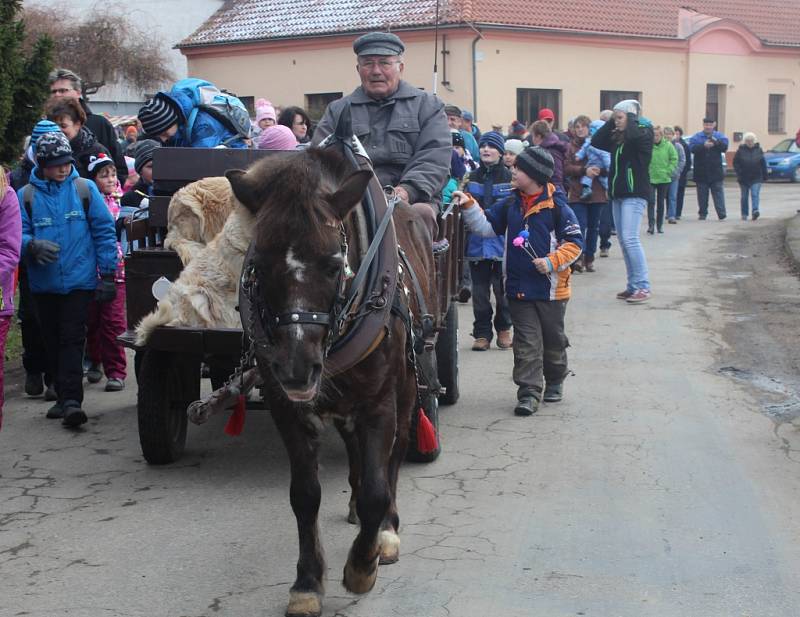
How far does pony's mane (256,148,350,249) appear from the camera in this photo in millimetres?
4086

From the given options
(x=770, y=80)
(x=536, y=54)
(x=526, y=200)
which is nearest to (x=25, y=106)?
(x=526, y=200)

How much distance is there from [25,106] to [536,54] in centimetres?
2697

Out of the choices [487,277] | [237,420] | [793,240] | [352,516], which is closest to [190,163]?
[237,420]

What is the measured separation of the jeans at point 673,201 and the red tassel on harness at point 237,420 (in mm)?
18828

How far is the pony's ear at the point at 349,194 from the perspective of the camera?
13.9 ft

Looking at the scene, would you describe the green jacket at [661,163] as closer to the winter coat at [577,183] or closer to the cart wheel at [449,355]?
the winter coat at [577,183]

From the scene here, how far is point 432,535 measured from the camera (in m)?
5.46

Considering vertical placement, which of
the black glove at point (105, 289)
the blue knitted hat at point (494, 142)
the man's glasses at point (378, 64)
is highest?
the man's glasses at point (378, 64)

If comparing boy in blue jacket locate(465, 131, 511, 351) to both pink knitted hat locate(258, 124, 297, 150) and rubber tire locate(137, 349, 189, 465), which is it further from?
rubber tire locate(137, 349, 189, 465)

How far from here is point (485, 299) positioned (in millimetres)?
10258

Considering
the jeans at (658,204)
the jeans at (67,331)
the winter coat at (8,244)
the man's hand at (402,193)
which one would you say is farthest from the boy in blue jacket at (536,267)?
the jeans at (658,204)

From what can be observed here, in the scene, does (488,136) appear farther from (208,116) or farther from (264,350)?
(264,350)

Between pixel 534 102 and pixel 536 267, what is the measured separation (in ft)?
95.7

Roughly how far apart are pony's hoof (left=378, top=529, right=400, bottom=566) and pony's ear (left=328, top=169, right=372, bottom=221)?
5.28 ft
